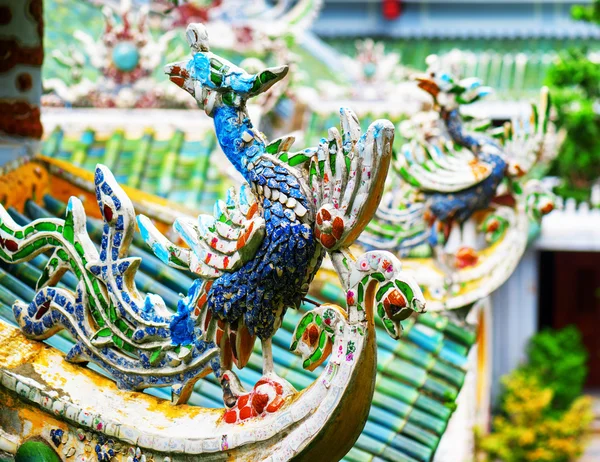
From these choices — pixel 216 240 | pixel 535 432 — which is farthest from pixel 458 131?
pixel 535 432

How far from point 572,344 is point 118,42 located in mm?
9583

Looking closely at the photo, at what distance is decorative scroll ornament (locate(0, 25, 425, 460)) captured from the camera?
2973 millimetres

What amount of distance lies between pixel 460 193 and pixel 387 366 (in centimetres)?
105

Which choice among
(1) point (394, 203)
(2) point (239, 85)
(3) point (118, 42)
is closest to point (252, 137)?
(2) point (239, 85)

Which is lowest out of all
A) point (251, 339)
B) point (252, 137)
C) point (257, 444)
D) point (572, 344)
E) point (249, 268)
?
point (572, 344)

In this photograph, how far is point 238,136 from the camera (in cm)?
331

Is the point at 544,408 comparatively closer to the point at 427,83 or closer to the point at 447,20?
the point at 447,20

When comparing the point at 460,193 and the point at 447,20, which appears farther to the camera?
the point at 447,20

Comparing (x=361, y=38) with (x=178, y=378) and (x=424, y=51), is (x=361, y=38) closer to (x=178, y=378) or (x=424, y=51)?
(x=424, y=51)

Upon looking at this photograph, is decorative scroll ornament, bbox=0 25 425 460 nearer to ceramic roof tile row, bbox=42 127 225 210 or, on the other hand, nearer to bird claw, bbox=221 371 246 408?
bird claw, bbox=221 371 246 408

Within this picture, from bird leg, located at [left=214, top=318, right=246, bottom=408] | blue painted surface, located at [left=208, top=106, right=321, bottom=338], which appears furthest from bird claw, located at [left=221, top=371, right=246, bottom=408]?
blue painted surface, located at [left=208, top=106, right=321, bottom=338]

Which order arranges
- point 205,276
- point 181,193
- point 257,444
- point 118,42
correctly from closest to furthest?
point 257,444 → point 205,276 → point 181,193 → point 118,42

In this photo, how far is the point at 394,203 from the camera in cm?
660

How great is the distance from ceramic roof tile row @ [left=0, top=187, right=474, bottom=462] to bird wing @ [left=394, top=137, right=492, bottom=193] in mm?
672
